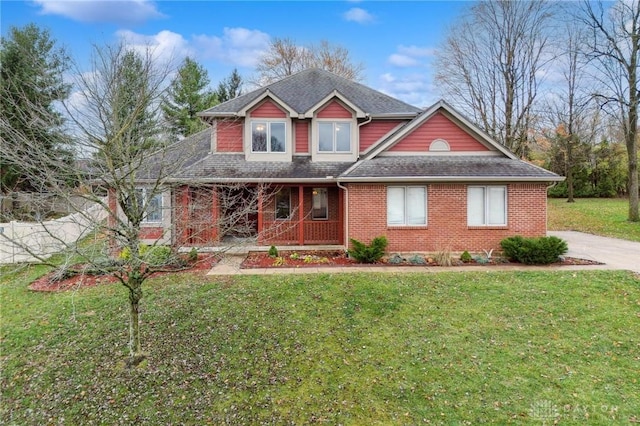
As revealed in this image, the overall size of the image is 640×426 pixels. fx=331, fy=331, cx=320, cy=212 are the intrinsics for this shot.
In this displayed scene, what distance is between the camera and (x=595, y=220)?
2062cm

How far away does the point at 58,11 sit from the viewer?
957cm

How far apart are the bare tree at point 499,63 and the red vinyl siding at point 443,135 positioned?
14816 mm

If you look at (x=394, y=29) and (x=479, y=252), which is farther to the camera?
(x=394, y=29)

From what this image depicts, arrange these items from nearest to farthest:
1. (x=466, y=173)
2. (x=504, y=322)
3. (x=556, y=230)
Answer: (x=504, y=322), (x=466, y=173), (x=556, y=230)

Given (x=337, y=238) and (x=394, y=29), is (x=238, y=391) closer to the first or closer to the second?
(x=337, y=238)

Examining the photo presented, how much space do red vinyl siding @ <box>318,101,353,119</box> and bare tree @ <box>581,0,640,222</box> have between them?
49.9ft

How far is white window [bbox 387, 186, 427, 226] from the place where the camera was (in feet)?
41.2

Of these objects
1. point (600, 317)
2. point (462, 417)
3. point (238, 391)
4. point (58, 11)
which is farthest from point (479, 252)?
point (58, 11)

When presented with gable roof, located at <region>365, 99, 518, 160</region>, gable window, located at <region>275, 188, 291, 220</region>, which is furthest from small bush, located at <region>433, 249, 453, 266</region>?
gable window, located at <region>275, 188, 291, 220</region>

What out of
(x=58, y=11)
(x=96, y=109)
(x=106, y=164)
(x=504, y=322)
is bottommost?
(x=504, y=322)

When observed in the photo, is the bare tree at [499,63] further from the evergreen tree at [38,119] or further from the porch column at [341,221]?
the evergreen tree at [38,119]

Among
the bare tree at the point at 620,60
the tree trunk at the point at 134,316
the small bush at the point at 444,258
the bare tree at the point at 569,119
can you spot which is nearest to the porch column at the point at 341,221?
the small bush at the point at 444,258

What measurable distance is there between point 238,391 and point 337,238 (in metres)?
9.62

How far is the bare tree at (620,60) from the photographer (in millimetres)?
18016
